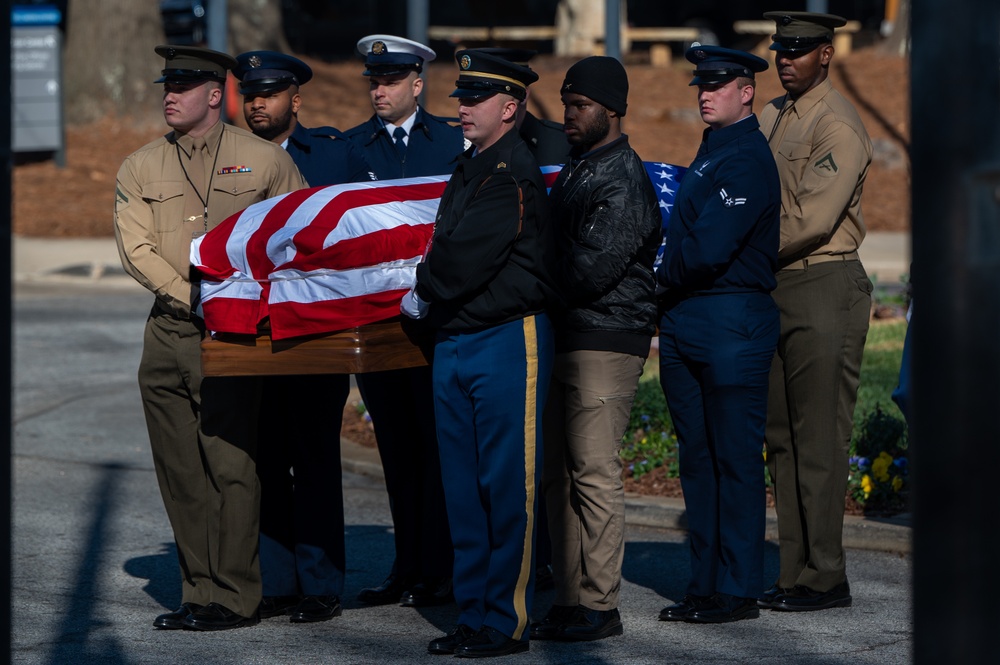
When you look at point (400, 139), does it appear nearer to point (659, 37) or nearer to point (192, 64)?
point (192, 64)

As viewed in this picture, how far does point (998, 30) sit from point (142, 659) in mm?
3854

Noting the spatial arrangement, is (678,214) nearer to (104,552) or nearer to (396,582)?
(396,582)

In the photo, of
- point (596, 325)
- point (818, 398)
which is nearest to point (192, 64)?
point (596, 325)

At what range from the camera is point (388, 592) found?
6.03 meters

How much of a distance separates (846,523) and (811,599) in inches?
50.6

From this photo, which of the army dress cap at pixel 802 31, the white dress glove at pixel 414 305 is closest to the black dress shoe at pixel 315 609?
the white dress glove at pixel 414 305

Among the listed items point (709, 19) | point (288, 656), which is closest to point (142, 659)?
point (288, 656)

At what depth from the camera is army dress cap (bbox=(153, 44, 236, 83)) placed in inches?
217

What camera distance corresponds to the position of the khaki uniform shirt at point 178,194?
5.51 metres

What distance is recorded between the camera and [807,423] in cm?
580

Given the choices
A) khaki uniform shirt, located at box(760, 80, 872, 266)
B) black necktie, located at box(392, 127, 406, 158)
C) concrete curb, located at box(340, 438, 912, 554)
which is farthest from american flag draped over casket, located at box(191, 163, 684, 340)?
concrete curb, located at box(340, 438, 912, 554)

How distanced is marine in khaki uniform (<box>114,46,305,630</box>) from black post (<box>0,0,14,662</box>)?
3010 mm

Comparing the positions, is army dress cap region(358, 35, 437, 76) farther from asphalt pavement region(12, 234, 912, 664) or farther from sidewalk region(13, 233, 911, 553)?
sidewalk region(13, 233, 911, 553)

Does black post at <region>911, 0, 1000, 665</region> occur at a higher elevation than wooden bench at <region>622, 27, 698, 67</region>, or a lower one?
lower
